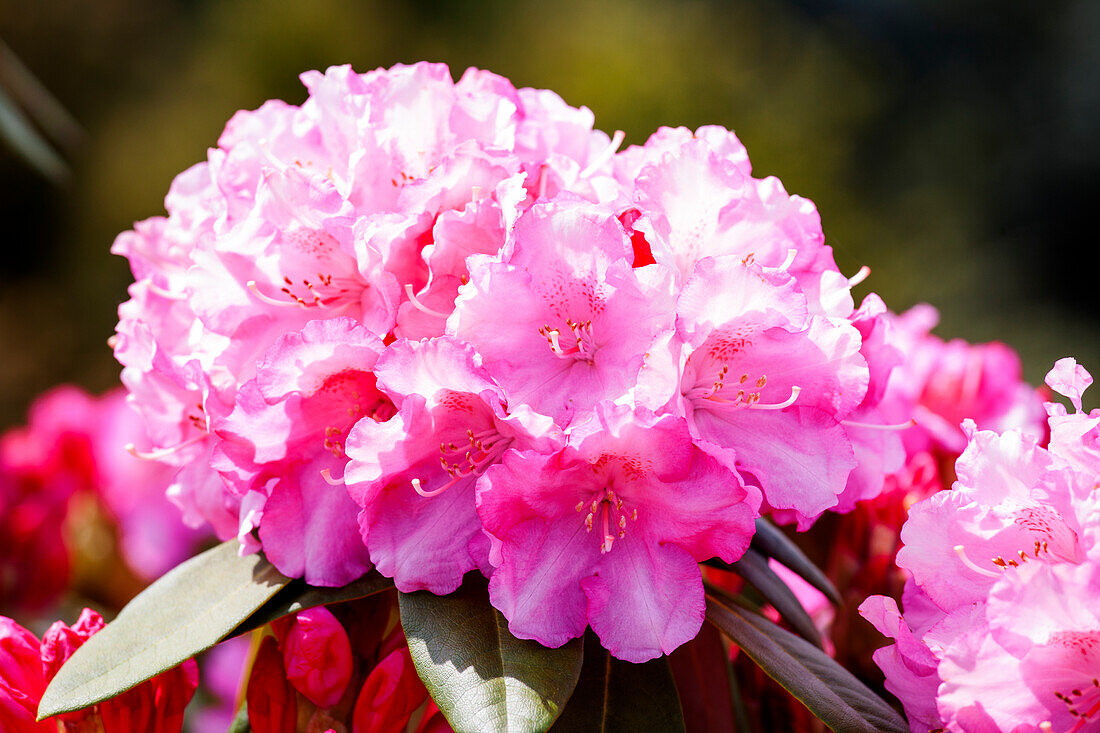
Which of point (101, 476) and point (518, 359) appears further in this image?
point (101, 476)

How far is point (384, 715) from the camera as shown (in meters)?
0.70

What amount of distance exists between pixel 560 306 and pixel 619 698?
24cm

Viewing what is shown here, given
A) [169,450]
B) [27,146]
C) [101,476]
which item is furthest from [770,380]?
[101,476]

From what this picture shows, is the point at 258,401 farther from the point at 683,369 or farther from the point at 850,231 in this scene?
the point at 850,231

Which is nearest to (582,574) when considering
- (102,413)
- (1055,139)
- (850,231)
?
(102,413)

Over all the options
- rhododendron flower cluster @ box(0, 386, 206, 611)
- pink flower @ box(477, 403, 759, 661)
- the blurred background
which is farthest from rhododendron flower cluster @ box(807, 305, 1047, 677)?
the blurred background

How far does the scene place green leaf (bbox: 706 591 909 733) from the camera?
2.14ft

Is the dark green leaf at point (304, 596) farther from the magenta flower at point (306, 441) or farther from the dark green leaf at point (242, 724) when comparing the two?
the dark green leaf at point (242, 724)

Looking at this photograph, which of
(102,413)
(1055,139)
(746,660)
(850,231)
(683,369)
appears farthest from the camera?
(1055,139)

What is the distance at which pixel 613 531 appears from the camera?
Answer: 647 mm

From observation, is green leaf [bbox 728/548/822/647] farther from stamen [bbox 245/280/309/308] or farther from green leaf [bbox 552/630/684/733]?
stamen [bbox 245/280/309/308]

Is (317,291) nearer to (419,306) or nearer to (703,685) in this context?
(419,306)

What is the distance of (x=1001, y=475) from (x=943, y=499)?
0.03m

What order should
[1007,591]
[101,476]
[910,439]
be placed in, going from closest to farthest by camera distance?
[1007,591] < [910,439] < [101,476]
